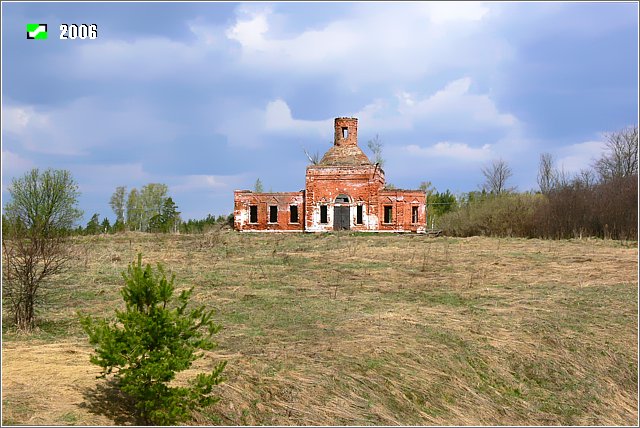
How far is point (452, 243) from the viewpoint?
96.4ft

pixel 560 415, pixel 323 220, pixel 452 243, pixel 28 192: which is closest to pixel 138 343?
pixel 560 415

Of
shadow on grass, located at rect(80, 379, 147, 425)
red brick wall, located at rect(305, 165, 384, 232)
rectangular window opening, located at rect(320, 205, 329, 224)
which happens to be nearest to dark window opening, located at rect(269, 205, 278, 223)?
red brick wall, located at rect(305, 165, 384, 232)

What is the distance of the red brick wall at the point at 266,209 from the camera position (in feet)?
140

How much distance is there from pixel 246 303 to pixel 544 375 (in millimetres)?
6993

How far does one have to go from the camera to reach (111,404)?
877cm

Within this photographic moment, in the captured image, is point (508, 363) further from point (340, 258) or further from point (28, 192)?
point (28, 192)

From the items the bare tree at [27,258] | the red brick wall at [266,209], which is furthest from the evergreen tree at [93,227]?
the bare tree at [27,258]

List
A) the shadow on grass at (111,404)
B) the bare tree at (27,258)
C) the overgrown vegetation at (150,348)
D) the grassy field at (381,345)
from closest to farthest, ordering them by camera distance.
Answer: the overgrown vegetation at (150,348)
the shadow on grass at (111,404)
the grassy field at (381,345)
the bare tree at (27,258)

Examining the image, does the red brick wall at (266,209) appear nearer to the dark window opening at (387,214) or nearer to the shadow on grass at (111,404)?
the dark window opening at (387,214)

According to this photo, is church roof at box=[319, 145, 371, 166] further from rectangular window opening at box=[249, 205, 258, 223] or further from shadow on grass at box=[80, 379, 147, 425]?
shadow on grass at box=[80, 379, 147, 425]

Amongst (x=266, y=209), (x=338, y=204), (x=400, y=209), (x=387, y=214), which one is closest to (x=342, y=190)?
(x=338, y=204)

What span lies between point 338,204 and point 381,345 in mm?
29776

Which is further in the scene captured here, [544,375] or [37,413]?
[544,375]

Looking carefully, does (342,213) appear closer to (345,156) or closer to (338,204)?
(338,204)
